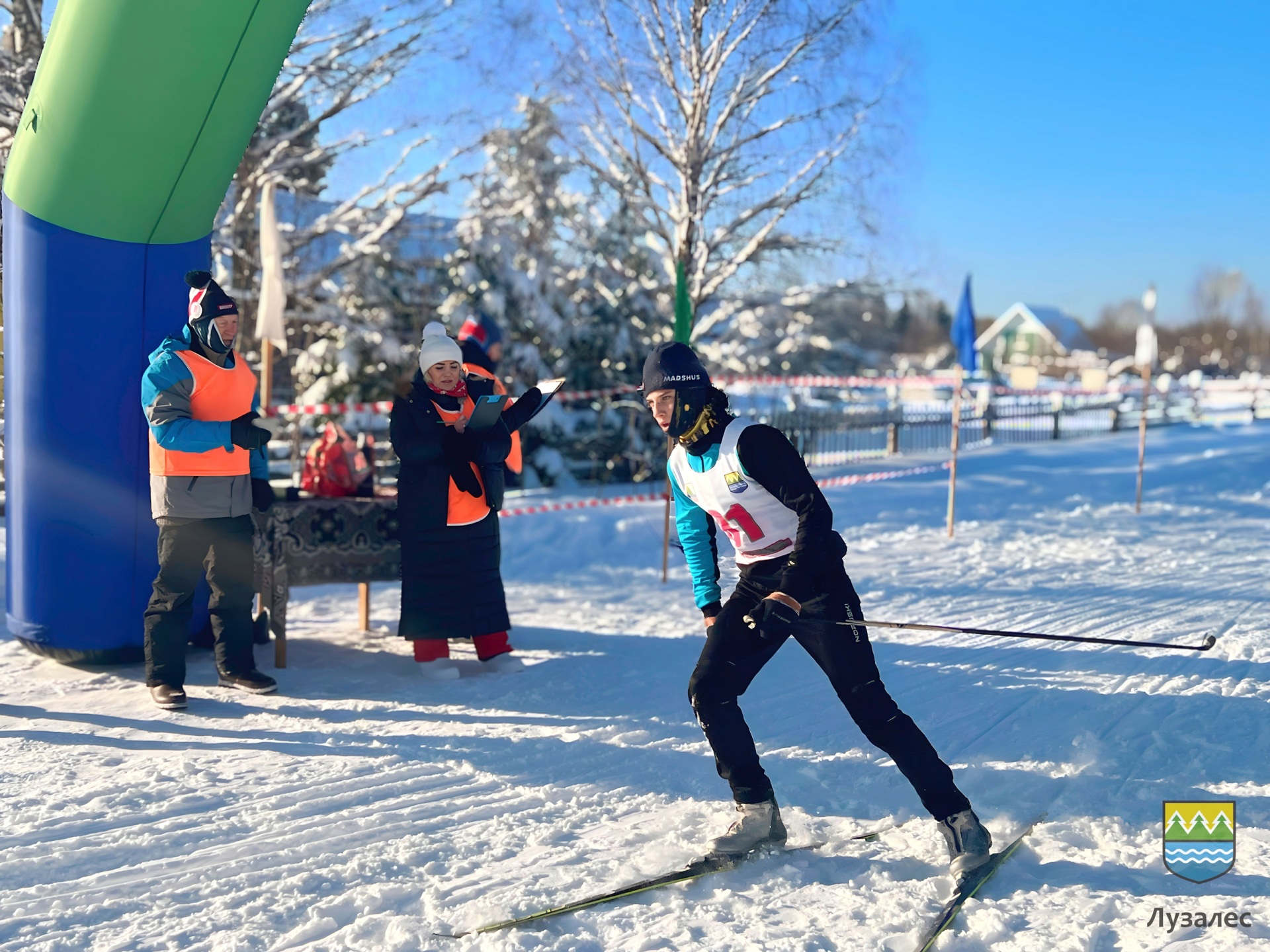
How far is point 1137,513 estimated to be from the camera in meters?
11.2

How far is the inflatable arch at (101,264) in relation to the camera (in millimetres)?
4406

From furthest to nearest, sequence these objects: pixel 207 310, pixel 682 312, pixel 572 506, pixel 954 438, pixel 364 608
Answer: pixel 954 438, pixel 572 506, pixel 682 312, pixel 364 608, pixel 207 310

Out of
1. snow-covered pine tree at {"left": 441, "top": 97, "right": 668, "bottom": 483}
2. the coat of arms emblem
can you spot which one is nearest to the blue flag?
snow-covered pine tree at {"left": 441, "top": 97, "right": 668, "bottom": 483}

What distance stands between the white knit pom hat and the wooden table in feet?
3.04

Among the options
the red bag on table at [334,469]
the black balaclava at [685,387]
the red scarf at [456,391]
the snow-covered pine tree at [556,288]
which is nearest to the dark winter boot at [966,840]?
the black balaclava at [685,387]

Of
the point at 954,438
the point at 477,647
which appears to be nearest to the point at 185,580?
the point at 477,647

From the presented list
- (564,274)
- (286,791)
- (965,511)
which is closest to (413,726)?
(286,791)

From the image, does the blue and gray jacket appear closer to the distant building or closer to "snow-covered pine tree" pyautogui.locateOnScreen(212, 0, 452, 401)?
"snow-covered pine tree" pyautogui.locateOnScreen(212, 0, 452, 401)

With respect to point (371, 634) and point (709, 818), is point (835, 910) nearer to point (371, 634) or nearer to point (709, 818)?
point (709, 818)

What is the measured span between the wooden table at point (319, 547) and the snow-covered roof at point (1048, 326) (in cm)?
6456

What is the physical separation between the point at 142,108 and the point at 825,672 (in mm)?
3754

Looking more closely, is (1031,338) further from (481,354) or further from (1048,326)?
(481,354)

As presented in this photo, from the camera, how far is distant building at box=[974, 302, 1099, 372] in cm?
6406

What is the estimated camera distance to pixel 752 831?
327cm
